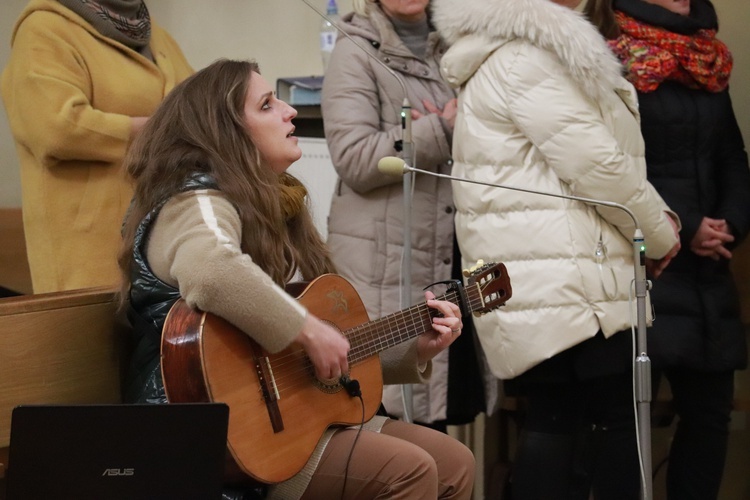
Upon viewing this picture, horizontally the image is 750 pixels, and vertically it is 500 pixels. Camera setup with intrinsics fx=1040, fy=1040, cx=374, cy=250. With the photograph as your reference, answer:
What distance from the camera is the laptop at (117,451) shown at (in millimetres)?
1570

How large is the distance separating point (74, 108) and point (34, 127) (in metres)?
0.10

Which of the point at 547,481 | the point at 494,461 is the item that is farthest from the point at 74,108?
the point at 494,461

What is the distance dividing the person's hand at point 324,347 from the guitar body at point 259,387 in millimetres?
51

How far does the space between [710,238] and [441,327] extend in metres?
0.94

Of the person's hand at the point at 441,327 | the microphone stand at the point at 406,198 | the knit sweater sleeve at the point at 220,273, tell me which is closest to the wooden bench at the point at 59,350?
the knit sweater sleeve at the point at 220,273

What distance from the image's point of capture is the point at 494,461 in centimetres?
331

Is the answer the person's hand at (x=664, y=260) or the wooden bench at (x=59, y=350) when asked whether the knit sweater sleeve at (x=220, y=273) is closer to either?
the wooden bench at (x=59, y=350)

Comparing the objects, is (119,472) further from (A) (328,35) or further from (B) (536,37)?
(A) (328,35)

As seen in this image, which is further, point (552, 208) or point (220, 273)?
point (552, 208)

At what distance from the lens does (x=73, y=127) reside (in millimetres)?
2307

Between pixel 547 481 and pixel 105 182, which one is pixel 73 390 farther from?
pixel 547 481

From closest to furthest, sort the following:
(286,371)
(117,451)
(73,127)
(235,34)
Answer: (117,451) < (286,371) < (73,127) < (235,34)

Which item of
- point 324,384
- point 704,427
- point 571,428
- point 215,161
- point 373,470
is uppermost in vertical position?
point 215,161

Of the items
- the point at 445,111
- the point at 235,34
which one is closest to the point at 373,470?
the point at 445,111
